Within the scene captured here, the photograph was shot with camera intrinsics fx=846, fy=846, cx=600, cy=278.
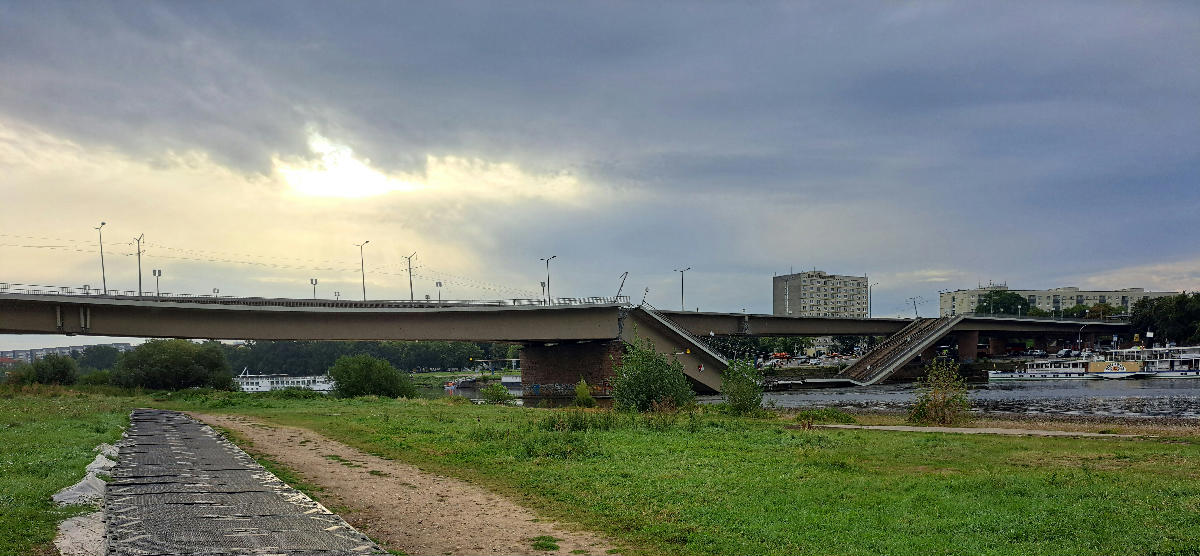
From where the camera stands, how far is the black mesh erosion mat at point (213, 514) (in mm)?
12633

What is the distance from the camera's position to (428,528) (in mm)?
16031

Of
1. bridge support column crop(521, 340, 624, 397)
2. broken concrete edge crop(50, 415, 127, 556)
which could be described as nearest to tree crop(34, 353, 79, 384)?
bridge support column crop(521, 340, 624, 397)

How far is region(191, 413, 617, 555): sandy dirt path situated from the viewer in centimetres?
1465

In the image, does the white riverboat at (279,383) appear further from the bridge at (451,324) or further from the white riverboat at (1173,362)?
the white riverboat at (1173,362)

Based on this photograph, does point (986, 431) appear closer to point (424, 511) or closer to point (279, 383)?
point (424, 511)

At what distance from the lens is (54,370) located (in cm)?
9181

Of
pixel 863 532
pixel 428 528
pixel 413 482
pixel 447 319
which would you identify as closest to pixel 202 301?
pixel 447 319

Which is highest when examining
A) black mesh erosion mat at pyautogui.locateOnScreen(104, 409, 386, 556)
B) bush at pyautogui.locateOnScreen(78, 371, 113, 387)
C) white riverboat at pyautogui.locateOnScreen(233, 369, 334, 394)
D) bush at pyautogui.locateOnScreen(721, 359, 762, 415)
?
black mesh erosion mat at pyautogui.locateOnScreen(104, 409, 386, 556)

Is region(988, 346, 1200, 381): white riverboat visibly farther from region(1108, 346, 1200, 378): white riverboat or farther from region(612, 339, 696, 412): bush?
region(612, 339, 696, 412): bush

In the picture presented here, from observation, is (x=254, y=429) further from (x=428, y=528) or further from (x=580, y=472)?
(x=428, y=528)

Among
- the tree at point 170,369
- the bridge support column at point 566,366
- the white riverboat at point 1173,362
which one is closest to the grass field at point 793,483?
the bridge support column at point 566,366

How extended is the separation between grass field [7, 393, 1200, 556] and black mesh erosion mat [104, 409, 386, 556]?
50.4 inches

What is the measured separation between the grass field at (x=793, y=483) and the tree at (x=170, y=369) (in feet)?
205

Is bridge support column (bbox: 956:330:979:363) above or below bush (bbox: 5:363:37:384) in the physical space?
below
